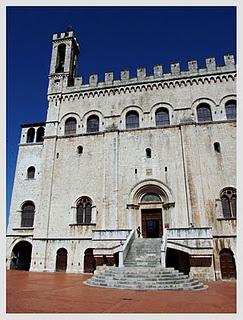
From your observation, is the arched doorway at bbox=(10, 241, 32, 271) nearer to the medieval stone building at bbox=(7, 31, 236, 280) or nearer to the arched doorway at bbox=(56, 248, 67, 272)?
the medieval stone building at bbox=(7, 31, 236, 280)

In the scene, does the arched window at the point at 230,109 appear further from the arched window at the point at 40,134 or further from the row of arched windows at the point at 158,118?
the arched window at the point at 40,134

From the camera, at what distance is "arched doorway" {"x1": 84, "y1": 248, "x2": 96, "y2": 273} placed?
19.8m

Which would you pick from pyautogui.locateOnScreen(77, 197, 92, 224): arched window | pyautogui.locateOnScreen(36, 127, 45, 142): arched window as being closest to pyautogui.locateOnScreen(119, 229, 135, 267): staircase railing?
pyautogui.locateOnScreen(77, 197, 92, 224): arched window

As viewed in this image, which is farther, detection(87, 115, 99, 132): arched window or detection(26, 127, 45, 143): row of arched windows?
detection(26, 127, 45, 143): row of arched windows

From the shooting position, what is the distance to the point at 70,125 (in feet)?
83.0

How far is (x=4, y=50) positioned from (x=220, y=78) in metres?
20.7

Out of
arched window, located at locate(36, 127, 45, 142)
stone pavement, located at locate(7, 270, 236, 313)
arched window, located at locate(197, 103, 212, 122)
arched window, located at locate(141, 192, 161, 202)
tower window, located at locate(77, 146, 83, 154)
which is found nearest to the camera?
stone pavement, located at locate(7, 270, 236, 313)

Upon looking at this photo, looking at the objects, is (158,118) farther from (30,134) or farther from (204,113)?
(30,134)

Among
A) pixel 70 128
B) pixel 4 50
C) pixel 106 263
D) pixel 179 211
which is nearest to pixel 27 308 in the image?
pixel 4 50

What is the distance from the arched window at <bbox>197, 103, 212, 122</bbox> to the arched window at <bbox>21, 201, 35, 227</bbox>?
56.1 ft

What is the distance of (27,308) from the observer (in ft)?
23.9

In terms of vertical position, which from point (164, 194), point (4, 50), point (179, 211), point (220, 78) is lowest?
point (179, 211)

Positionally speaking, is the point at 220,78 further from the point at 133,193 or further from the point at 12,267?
the point at 12,267

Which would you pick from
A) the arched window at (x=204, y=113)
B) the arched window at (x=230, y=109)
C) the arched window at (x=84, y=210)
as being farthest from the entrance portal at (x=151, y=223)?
the arched window at (x=230, y=109)
